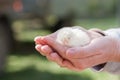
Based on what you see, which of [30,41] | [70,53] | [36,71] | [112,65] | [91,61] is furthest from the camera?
[30,41]

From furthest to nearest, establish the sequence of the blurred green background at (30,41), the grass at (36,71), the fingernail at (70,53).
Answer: the blurred green background at (30,41) < the grass at (36,71) < the fingernail at (70,53)

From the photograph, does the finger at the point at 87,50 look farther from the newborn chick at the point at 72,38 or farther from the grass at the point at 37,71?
the grass at the point at 37,71

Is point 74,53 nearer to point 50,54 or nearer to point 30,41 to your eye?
point 50,54

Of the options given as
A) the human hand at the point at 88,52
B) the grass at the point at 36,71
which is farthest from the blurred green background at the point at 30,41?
the human hand at the point at 88,52

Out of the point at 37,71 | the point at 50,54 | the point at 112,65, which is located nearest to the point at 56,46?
the point at 50,54

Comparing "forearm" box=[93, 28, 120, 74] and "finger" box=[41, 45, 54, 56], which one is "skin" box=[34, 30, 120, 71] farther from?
"forearm" box=[93, 28, 120, 74]

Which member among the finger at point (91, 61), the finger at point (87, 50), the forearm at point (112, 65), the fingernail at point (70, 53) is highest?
the fingernail at point (70, 53)
